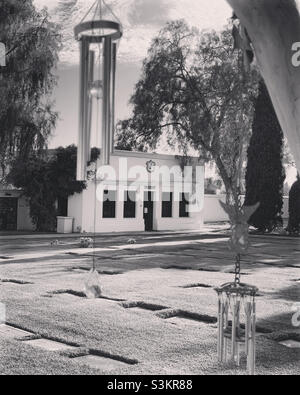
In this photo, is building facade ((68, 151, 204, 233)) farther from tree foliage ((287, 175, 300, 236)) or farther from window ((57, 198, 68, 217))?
tree foliage ((287, 175, 300, 236))

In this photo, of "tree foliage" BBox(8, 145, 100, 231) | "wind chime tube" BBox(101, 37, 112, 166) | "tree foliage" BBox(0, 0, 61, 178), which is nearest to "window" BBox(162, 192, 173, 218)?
"tree foliage" BBox(8, 145, 100, 231)

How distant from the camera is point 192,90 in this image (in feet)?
103

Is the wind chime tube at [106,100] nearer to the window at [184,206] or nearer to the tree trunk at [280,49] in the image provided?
the tree trunk at [280,49]

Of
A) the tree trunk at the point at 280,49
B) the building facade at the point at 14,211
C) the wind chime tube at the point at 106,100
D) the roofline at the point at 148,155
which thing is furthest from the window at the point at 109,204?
the tree trunk at the point at 280,49

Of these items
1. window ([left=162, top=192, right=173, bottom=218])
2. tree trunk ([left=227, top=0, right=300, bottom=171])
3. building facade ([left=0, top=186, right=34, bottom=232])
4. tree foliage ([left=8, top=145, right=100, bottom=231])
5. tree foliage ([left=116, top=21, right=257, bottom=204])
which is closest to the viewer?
tree trunk ([left=227, top=0, right=300, bottom=171])

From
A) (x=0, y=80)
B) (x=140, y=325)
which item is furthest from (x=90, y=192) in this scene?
(x=140, y=325)

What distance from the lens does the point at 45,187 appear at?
89.9 ft

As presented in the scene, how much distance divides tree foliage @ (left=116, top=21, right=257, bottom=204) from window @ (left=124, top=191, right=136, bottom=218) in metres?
4.30

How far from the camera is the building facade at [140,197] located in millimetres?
28359

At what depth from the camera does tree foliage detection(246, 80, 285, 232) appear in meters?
29.6

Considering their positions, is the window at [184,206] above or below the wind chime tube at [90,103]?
below

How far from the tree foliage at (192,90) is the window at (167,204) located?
2.98 m

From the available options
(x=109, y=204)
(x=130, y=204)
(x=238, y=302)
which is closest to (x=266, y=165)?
(x=130, y=204)

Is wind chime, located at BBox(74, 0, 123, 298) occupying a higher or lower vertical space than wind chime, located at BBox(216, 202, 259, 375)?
higher
